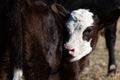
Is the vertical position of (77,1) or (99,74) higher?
(77,1)

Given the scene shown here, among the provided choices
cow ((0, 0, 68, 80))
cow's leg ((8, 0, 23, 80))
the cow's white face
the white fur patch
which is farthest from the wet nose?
the white fur patch

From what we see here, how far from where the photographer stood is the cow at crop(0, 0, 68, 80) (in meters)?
6.65

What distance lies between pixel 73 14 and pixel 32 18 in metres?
1.01

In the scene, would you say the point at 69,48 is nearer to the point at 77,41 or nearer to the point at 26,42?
the point at 77,41

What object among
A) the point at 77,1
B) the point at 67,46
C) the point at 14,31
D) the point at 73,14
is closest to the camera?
the point at 14,31

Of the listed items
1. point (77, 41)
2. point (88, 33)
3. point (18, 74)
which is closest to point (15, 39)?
point (18, 74)

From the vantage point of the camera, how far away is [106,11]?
8.03m

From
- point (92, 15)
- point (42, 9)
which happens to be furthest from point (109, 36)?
point (42, 9)

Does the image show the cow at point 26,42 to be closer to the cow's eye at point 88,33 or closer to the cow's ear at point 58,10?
the cow's ear at point 58,10

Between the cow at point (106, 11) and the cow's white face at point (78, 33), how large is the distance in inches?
10.2

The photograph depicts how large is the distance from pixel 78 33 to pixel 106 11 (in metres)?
0.82

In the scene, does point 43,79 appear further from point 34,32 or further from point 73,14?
point 73,14

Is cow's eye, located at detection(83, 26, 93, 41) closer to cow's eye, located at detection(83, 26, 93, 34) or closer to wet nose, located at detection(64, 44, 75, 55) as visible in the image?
cow's eye, located at detection(83, 26, 93, 34)

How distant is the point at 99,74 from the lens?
10.8m
